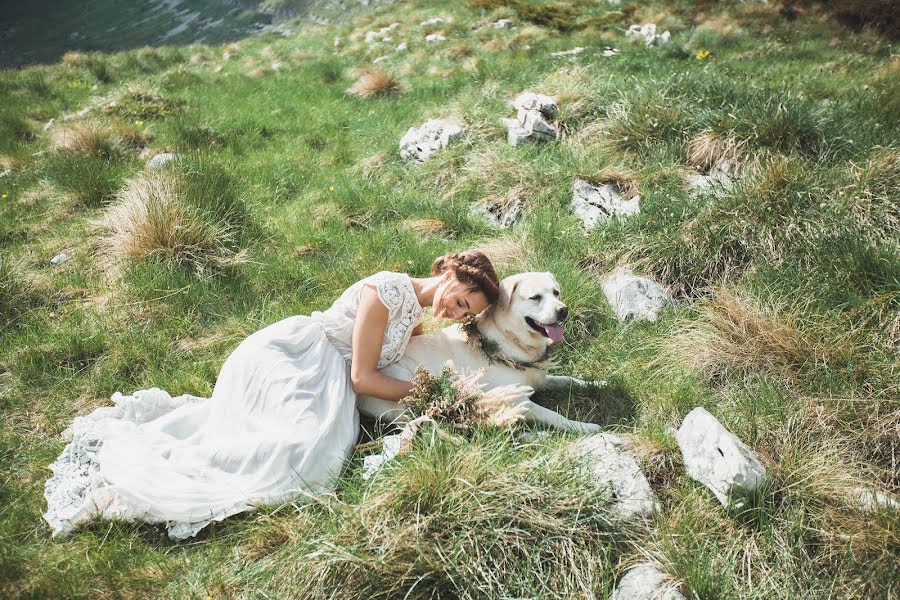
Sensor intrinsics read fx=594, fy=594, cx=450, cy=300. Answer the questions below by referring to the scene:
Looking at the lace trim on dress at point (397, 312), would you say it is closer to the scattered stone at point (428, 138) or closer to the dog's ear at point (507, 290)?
the dog's ear at point (507, 290)

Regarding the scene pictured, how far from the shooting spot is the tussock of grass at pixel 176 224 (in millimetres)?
5527

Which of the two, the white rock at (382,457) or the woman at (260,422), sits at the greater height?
the woman at (260,422)

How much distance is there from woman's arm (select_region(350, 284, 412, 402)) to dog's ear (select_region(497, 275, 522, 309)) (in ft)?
2.41

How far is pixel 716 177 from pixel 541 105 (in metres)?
2.52

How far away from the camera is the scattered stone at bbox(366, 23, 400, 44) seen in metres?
14.6

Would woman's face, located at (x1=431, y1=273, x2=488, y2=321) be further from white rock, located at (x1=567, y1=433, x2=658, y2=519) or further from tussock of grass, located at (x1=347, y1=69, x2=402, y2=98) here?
tussock of grass, located at (x1=347, y1=69, x2=402, y2=98)

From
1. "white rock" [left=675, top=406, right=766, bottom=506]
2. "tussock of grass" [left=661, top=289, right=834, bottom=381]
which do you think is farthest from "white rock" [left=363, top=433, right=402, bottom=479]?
"tussock of grass" [left=661, top=289, right=834, bottom=381]

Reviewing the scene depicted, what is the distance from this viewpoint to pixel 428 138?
26.3 feet

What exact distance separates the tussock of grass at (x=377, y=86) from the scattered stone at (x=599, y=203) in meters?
5.43

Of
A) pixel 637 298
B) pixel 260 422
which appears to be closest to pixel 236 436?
pixel 260 422

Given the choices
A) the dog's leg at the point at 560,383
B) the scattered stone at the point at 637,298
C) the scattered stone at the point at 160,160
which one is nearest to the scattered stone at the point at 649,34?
the scattered stone at the point at 637,298

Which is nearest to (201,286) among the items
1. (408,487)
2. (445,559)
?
(408,487)

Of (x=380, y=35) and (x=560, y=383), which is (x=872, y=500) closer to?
(x=560, y=383)

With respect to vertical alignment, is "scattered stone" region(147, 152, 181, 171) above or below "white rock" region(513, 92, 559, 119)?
above
